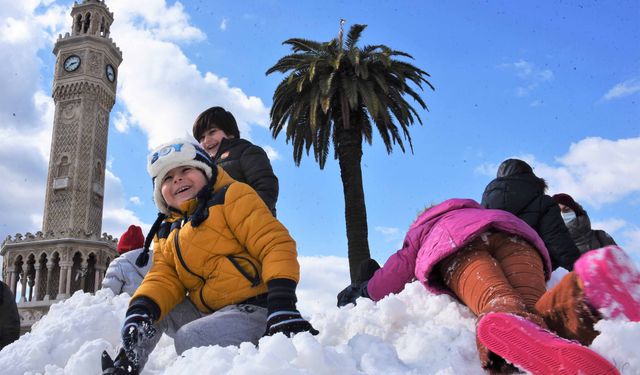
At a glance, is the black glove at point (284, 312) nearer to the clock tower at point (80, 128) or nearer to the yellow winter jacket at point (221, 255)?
the yellow winter jacket at point (221, 255)

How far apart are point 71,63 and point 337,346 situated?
45.2 meters

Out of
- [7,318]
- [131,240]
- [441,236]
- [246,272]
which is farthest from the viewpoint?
[131,240]

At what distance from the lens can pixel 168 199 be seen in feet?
9.49

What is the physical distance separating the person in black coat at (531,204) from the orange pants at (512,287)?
5.03 ft

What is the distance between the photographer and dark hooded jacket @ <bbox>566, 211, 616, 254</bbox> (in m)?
5.37

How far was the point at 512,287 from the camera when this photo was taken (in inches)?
95.0

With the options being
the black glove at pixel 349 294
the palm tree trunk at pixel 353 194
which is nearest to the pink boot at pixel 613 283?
the black glove at pixel 349 294

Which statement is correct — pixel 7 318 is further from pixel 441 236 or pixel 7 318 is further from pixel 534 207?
pixel 534 207

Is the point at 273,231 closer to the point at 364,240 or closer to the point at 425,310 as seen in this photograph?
the point at 425,310

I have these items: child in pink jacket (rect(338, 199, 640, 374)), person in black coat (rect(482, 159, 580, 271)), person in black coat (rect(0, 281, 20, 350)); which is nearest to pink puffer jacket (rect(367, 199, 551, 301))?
child in pink jacket (rect(338, 199, 640, 374))

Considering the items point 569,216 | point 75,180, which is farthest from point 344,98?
point 75,180

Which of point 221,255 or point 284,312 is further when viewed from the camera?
point 221,255

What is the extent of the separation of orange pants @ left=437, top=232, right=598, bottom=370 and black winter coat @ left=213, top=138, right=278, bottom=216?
5.20 ft

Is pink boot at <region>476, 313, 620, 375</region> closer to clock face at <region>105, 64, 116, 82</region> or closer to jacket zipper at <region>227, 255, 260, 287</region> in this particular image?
jacket zipper at <region>227, 255, 260, 287</region>
